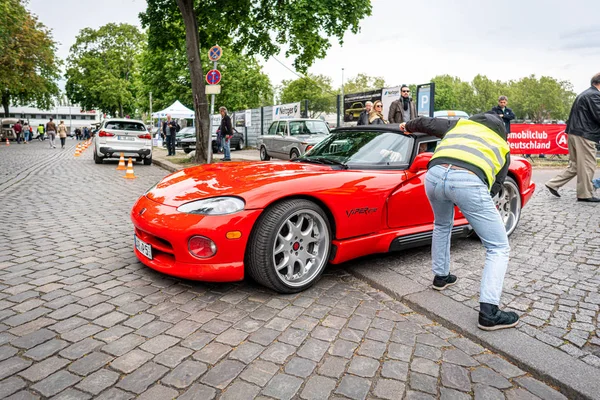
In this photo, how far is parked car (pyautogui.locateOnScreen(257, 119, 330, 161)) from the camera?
13814mm

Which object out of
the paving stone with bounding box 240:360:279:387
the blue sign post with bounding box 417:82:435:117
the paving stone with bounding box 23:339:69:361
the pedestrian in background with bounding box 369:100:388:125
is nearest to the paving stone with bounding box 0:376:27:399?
the paving stone with bounding box 23:339:69:361

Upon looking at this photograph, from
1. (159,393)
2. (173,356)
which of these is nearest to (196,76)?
(173,356)

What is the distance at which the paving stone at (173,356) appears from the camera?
8.02 feet

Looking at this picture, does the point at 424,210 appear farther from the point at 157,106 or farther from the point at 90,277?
the point at 157,106

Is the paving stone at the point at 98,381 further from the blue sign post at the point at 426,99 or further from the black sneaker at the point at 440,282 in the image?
the blue sign post at the point at 426,99

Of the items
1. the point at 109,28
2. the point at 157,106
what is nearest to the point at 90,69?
the point at 109,28

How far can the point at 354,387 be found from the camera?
2273 mm

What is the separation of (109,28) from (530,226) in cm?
6393

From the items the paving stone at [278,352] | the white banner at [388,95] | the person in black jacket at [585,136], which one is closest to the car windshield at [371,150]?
the paving stone at [278,352]

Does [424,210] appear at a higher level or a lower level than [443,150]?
lower

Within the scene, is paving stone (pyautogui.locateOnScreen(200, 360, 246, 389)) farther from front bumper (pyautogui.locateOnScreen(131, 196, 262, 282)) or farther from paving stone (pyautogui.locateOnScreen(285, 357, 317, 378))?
front bumper (pyautogui.locateOnScreen(131, 196, 262, 282))

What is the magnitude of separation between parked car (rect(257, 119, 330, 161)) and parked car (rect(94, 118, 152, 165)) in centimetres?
412

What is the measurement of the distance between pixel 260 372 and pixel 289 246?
1.19 meters

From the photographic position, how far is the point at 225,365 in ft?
8.00
